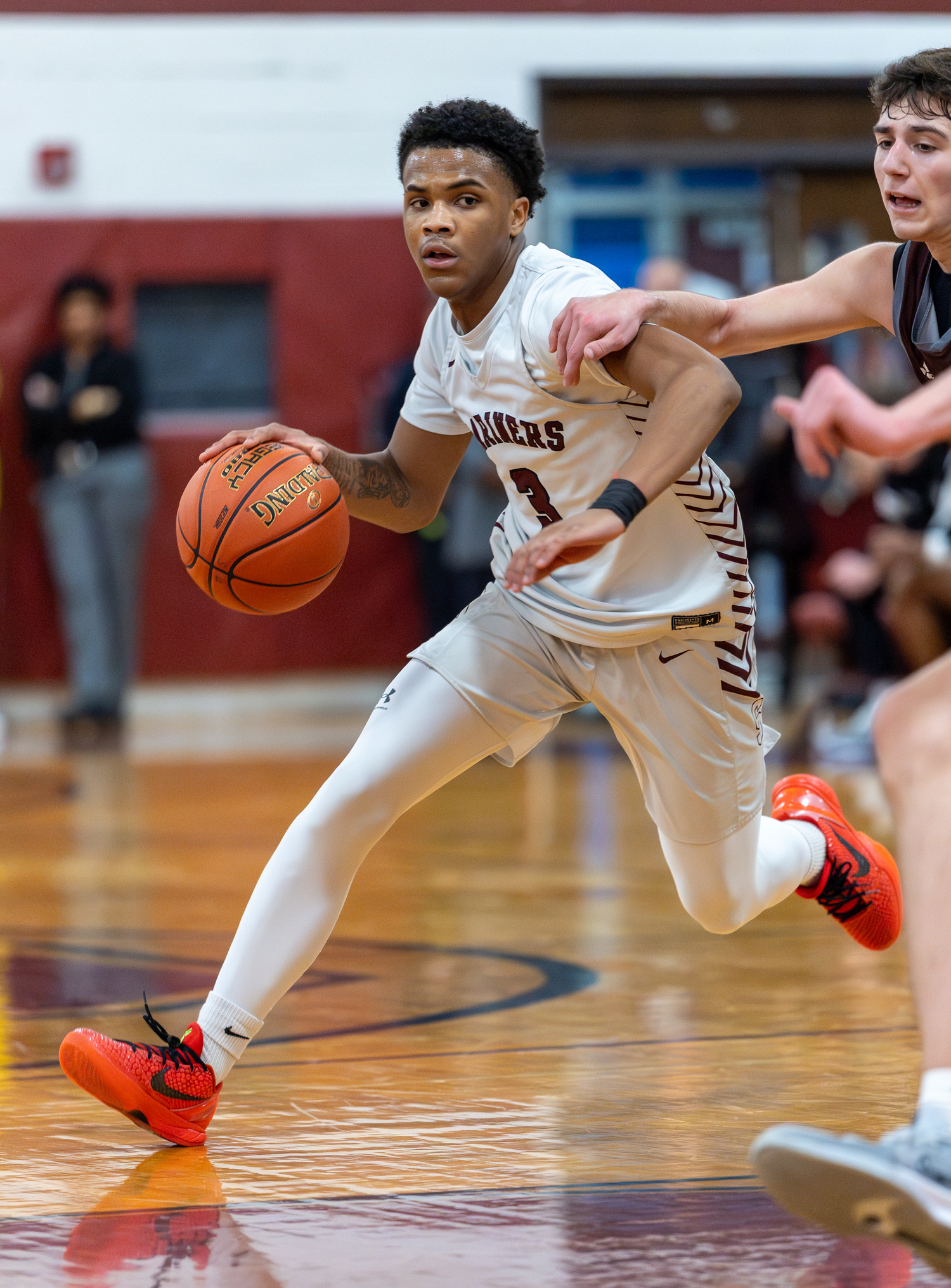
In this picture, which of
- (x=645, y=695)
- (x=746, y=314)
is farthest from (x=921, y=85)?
(x=645, y=695)

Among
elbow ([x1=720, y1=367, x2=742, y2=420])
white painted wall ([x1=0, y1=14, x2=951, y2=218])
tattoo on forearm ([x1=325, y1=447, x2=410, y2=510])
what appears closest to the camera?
elbow ([x1=720, y1=367, x2=742, y2=420])

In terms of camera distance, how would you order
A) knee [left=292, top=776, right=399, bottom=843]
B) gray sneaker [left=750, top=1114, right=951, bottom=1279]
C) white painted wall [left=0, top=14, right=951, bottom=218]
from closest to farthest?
gray sneaker [left=750, top=1114, right=951, bottom=1279]
knee [left=292, top=776, right=399, bottom=843]
white painted wall [left=0, top=14, right=951, bottom=218]

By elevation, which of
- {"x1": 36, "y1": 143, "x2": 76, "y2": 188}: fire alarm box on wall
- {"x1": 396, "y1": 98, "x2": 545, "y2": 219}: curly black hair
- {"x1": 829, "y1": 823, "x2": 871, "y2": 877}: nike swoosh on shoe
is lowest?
{"x1": 829, "y1": 823, "x2": 871, "y2": 877}: nike swoosh on shoe

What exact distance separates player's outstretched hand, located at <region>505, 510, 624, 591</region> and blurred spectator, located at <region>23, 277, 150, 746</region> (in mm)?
7376

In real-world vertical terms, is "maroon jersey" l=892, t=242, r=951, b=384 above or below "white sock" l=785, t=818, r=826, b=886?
above

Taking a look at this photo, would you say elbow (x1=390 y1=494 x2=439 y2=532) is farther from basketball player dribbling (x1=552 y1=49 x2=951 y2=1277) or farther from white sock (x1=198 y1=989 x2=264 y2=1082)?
white sock (x1=198 y1=989 x2=264 y2=1082)

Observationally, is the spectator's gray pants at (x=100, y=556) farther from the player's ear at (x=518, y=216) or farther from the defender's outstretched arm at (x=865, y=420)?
the defender's outstretched arm at (x=865, y=420)

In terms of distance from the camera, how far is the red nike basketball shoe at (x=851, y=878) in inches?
140

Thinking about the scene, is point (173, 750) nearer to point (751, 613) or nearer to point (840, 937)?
point (840, 937)

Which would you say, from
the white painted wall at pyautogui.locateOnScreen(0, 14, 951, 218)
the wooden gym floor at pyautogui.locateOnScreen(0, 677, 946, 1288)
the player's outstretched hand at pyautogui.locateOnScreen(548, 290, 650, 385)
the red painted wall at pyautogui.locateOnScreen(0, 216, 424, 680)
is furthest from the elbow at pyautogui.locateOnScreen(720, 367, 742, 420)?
the white painted wall at pyautogui.locateOnScreen(0, 14, 951, 218)

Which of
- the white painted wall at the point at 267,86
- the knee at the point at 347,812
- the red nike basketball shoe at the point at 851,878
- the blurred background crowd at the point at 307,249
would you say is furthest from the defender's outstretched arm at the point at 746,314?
the white painted wall at the point at 267,86

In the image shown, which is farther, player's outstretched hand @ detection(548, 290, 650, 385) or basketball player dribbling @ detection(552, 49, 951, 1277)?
player's outstretched hand @ detection(548, 290, 650, 385)

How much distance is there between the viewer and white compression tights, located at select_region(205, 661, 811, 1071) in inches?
114

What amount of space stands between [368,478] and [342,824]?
63cm
